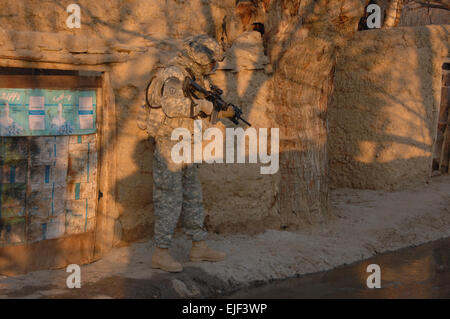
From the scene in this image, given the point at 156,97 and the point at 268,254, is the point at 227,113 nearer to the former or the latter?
the point at 156,97

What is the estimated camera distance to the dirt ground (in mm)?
4285

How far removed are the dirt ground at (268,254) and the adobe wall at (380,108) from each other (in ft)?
1.48

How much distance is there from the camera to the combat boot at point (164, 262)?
4.54 metres

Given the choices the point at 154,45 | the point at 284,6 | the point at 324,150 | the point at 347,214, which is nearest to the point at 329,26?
the point at 284,6

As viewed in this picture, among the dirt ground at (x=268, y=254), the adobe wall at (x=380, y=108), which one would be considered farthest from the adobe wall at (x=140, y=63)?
the adobe wall at (x=380, y=108)

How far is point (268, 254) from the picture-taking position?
5.18 metres

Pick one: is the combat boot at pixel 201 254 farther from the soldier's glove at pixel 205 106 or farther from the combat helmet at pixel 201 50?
the combat helmet at pixel 201 50

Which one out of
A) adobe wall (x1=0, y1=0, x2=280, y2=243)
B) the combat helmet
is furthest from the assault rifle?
adobe wall (x1=0, y1=0, x2=280, y2=243)

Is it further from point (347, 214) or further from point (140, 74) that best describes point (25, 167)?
point (347, 214)

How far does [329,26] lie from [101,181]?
8.63 ft

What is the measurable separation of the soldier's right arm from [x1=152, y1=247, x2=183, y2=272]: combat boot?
1085 mm
